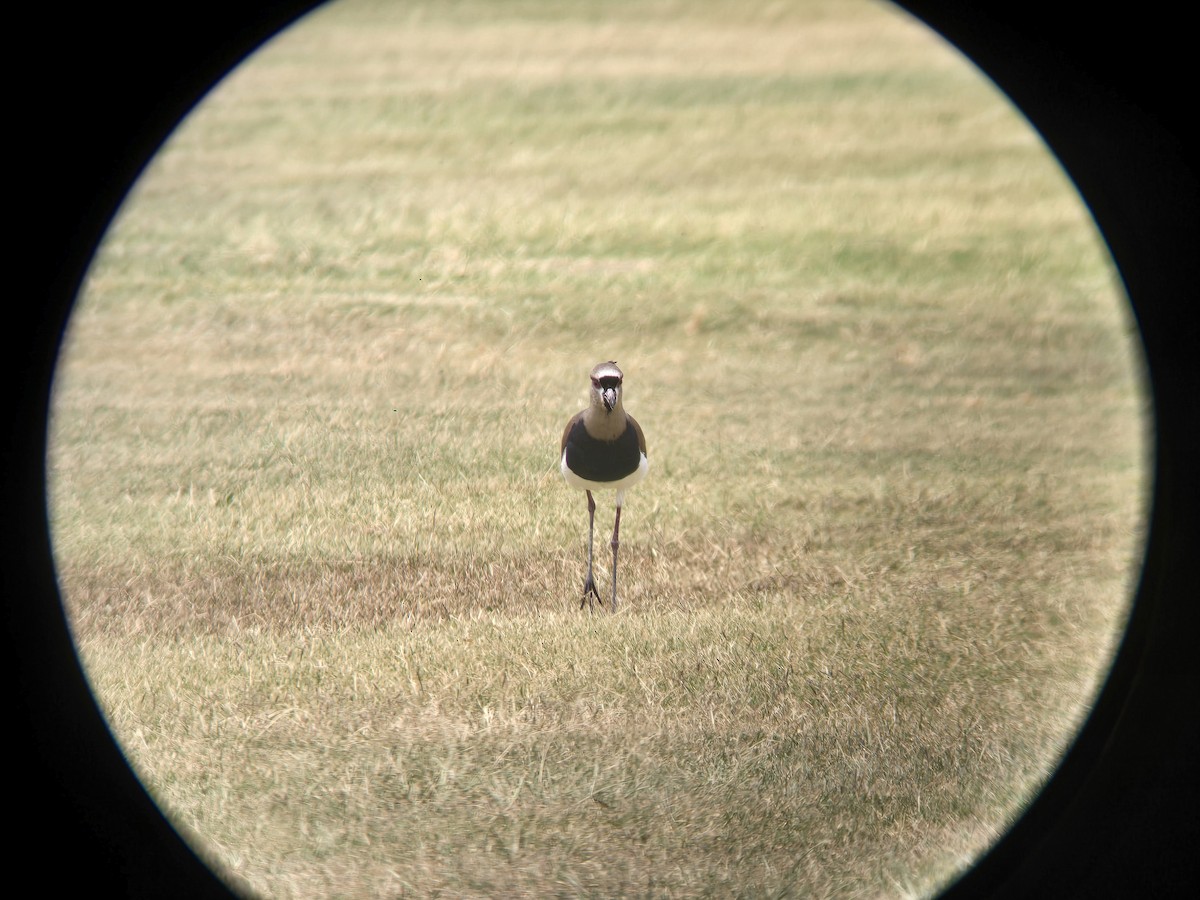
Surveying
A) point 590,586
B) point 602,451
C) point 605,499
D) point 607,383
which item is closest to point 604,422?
point 602,451

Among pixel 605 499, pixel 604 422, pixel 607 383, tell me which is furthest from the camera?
pixel 605 499

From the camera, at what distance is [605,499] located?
539 centimetres

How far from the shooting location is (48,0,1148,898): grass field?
365 cm

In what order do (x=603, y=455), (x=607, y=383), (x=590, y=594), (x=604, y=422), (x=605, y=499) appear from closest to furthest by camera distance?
(x=607, y=383) → (x=604, y=422) → (x=603, y=455) → (x=590, y=594) → (x=605, y=499)

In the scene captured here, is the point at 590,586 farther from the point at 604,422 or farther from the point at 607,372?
the point at 607,372

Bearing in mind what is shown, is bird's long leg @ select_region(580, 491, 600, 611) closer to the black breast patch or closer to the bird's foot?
the bird's foot

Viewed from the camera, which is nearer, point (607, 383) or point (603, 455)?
point (607, 383)

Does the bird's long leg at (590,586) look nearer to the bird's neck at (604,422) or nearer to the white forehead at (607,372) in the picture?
the bird's neck at (604,422)

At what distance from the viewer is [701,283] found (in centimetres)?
812

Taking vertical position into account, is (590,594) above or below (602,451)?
below

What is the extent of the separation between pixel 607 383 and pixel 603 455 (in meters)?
0.44

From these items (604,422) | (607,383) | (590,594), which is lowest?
(590,594)

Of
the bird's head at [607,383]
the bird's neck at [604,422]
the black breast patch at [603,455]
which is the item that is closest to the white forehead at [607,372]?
the bird's head at [607,383]

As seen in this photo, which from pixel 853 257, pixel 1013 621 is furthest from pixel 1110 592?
pixel 853 257
